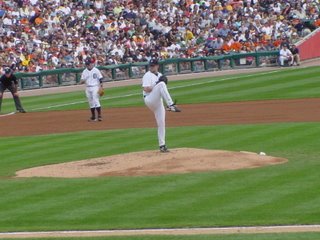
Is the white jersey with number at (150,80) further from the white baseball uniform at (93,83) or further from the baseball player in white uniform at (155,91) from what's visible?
the white baseball uniform at (93,83)

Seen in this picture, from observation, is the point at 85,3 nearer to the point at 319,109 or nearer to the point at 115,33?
the point at 115,33

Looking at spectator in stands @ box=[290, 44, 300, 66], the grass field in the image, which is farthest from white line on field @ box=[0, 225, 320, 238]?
spectator in stands @ box=[290, 44, 300, 66]

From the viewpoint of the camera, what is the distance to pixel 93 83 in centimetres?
2811

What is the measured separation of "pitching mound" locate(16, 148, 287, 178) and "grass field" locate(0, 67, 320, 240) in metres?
0.46

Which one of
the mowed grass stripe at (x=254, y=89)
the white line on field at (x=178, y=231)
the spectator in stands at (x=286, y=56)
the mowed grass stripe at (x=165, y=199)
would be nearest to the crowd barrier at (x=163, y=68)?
the spectator in stands at (x=286, y=56)

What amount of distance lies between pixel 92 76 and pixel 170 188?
12.9 m

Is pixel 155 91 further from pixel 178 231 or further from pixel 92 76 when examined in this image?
pixel 92 76

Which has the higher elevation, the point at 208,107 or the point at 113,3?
the point at 113,3

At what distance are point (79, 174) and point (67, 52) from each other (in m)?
26.3

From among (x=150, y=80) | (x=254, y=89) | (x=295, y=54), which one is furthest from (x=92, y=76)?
(x=295, y=54)

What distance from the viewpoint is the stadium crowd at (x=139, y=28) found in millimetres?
43125

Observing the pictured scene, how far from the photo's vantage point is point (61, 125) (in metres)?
27.7

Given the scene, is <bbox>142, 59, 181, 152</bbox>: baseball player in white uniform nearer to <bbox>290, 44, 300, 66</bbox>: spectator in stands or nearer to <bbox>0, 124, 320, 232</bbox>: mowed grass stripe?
<bbox>0, 124, 320, 232</bbox>: mowed grass stripe

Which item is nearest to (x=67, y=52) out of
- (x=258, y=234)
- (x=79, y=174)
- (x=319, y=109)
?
(x=319, y=109)
